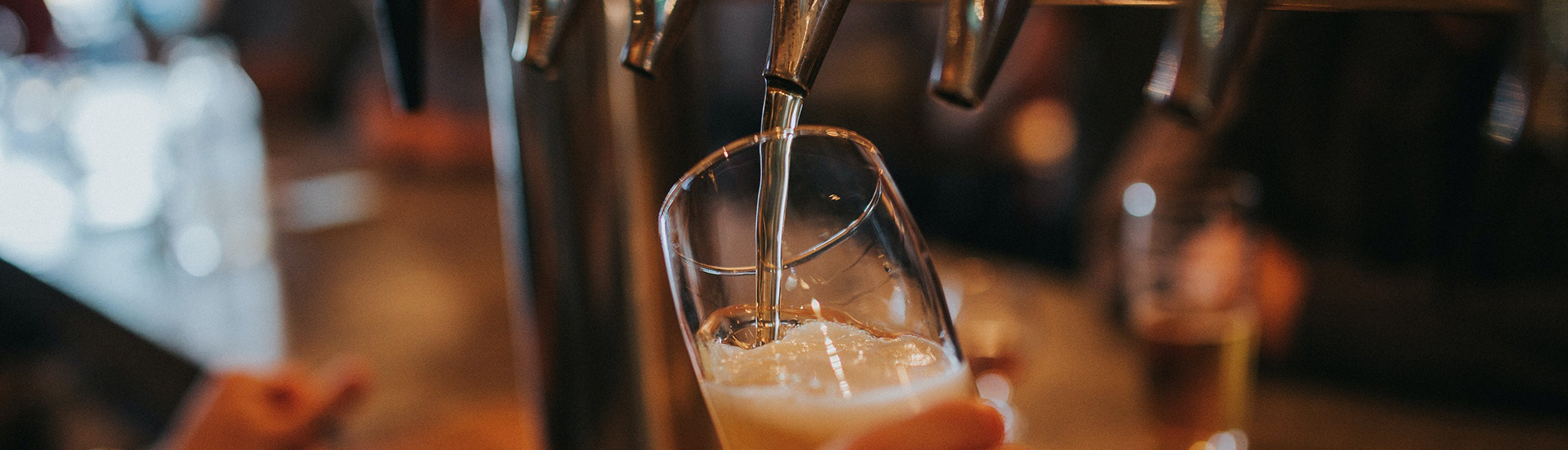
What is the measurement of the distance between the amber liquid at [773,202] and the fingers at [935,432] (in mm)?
85

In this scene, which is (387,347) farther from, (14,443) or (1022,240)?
(1022,240)

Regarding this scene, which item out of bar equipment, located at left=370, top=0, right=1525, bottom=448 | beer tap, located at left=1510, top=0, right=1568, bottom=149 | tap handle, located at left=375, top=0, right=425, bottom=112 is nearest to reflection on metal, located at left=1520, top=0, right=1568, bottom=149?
beer tap, located at left=1510, top=0, right=1568, bottom=149

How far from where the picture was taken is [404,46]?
57cm

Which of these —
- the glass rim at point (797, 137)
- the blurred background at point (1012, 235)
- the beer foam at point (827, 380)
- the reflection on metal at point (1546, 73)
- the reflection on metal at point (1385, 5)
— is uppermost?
the reflection on metal at point (1385, 5)

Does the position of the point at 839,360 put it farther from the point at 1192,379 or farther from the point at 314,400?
the point at 314,400

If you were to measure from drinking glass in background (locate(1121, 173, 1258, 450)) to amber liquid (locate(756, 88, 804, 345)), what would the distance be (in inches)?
19.4

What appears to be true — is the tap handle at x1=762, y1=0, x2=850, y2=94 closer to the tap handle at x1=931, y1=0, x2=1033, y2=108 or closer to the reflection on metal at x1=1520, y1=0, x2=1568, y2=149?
the tap handle at x1=931, y1=0, x2=1033, y2=108

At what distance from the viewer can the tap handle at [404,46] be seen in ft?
1.86

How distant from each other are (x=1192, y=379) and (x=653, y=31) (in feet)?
1.97

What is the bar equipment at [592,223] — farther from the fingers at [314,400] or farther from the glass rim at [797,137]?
the fingers at [314,400]

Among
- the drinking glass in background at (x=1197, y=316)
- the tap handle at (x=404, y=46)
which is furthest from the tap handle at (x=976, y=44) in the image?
the drinking glass in background at (x=1197, y=316)

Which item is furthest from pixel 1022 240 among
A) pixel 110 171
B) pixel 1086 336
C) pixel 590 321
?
pixel 110 171

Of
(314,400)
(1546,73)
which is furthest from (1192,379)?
(314,400)

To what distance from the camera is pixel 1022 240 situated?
2.36 m
